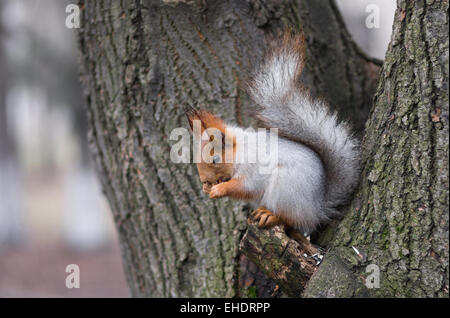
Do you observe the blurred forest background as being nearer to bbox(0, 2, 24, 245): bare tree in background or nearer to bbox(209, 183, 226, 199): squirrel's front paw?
bbox(0, 2, 24, 245): bare tree in background

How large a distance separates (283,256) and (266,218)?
0.45 feet

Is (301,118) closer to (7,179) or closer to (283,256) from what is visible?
(283,256)

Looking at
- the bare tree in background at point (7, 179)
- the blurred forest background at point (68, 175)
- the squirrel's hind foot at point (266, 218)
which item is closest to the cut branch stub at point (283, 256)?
the squirrel's hind foot at point (266, 218)

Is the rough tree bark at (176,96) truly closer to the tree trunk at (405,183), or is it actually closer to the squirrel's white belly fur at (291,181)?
the squirrel's white belly fur at (291,181)

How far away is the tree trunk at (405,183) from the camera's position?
1.13 meters

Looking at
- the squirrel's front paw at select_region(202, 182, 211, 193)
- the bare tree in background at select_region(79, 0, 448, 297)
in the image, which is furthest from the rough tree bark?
the squirrel's front paw at select_region(202, 182, 211, 193)

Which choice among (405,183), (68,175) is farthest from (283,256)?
(68,175)

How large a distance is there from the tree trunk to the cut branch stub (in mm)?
92

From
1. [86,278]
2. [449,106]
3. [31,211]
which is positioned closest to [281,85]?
[449,106]

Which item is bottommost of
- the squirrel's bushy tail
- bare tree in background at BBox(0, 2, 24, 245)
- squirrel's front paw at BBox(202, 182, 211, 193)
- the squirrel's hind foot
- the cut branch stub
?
bare tree in background at BBox(0, 2, 24, 245)

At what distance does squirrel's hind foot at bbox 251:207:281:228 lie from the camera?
1.48 meters

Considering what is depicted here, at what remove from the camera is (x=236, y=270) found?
170 cm

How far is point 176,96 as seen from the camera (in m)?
1.74
